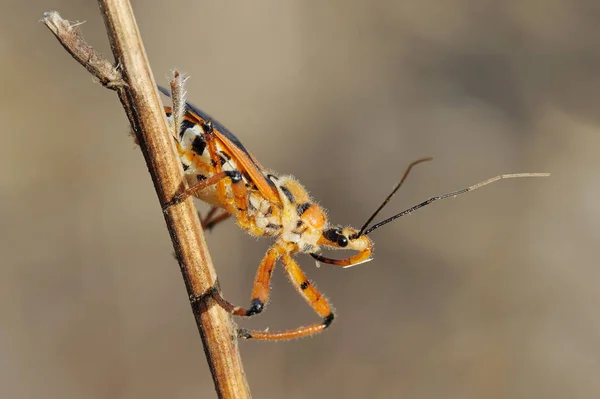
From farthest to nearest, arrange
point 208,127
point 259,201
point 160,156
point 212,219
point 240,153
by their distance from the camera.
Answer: point 212,219 → point 259,201 → point 240,153 → point 208,127 → point 160,156

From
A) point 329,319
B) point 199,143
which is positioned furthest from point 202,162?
point 329,319

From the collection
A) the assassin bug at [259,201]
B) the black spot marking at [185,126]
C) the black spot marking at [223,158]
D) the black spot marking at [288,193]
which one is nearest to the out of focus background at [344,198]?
the assassin bug at [259,201]

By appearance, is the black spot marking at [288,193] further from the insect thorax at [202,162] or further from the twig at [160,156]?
the twig at [160,156]

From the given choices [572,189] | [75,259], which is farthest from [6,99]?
[572,189]

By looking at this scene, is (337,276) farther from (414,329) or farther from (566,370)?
Result: (566,370)

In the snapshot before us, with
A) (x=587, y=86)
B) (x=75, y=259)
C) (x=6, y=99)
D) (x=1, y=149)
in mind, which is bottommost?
(x=587, y=86)

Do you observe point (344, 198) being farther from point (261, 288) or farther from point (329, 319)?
point (261, 288)

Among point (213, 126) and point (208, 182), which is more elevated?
point (213, 126)
